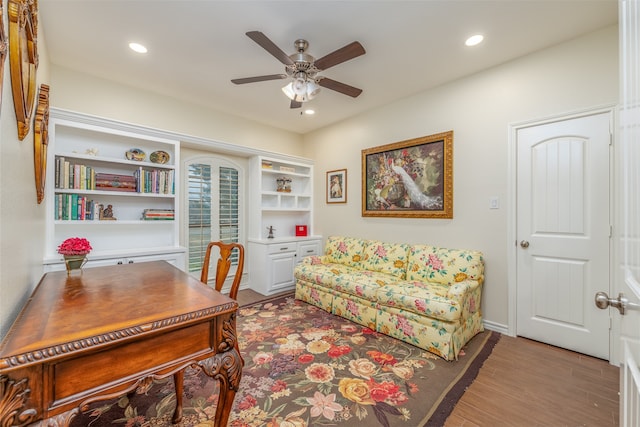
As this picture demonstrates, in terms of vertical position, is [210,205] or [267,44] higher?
[267,44]

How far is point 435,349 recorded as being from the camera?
2326 millimetres

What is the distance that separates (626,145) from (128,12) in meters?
3.10

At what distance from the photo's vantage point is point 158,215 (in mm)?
3186

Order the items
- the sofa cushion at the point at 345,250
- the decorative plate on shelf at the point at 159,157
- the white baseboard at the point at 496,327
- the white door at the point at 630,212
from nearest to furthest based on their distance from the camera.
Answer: the white door at the point at 630,212, the white baseboard at the point at 496,327, the decorative plate on shelf at the point at 159,157, the sofa cushion at the point at 345,250

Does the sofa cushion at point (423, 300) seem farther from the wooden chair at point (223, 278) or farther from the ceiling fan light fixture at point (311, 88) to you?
the ceiling fan light fixture at point (311, 88)

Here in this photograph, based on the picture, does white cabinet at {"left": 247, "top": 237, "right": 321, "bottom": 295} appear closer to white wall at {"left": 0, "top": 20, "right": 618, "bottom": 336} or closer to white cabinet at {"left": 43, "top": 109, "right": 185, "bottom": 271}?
white wall at {"left": 0, "top": 20, "right": 618, "bottom": 336}

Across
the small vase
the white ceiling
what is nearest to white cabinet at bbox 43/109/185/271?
the white ceiling

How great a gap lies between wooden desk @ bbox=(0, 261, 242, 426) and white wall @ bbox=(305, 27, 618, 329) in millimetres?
2775

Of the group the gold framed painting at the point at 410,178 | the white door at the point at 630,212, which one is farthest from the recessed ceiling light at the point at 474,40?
the white door at the point at 630,212

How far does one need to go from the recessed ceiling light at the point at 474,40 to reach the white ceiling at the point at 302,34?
62 millimetres

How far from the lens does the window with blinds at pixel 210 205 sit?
3832 mm

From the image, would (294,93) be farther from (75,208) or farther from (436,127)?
(75,208)

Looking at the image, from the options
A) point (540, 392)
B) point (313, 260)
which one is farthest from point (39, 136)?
point (540, 392)

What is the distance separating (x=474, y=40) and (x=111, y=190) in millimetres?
3894
